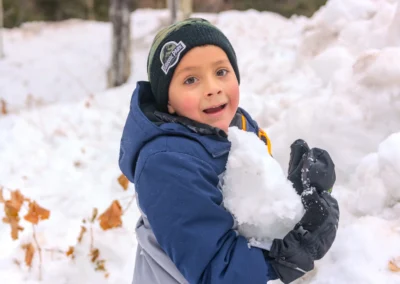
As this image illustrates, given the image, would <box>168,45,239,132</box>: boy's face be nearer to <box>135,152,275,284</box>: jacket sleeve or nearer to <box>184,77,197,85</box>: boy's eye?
<box>184,77,197,85</box>: boy's eye

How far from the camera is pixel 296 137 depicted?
10.7 ft

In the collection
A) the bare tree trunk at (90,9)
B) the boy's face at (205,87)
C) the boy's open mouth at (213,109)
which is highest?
the boy's face at (205,87)

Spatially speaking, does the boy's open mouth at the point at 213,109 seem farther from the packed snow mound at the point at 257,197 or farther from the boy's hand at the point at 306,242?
the boy's hand at the point at 306,242

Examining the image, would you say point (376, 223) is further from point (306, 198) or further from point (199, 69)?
point (199, 69)

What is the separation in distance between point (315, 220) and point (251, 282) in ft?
0.91

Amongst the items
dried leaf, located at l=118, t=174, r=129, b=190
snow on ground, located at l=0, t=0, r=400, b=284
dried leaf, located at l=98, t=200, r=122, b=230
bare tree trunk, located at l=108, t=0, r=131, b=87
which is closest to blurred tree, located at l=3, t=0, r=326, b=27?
bare tree trunk, located at l=108, t=0, r=131, b=87

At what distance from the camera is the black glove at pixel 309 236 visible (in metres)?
1.36

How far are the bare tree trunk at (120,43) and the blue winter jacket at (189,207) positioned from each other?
21.2ft

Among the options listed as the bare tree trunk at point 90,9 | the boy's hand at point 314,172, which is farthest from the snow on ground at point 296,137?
the bare tree trunk at point 90,9

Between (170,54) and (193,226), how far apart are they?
59 cm

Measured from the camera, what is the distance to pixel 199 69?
59.4 inches

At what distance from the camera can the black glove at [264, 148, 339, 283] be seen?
136cm

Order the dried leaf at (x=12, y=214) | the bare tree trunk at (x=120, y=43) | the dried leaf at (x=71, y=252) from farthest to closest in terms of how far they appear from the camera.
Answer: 1. the bare tree trunk at (x=120, y=43)
2. the dried leaf at (x=71, y=252)
3. the dried leaf at (x=12, y=214)

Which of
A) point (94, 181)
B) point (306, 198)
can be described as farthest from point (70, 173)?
point (306, 198)
